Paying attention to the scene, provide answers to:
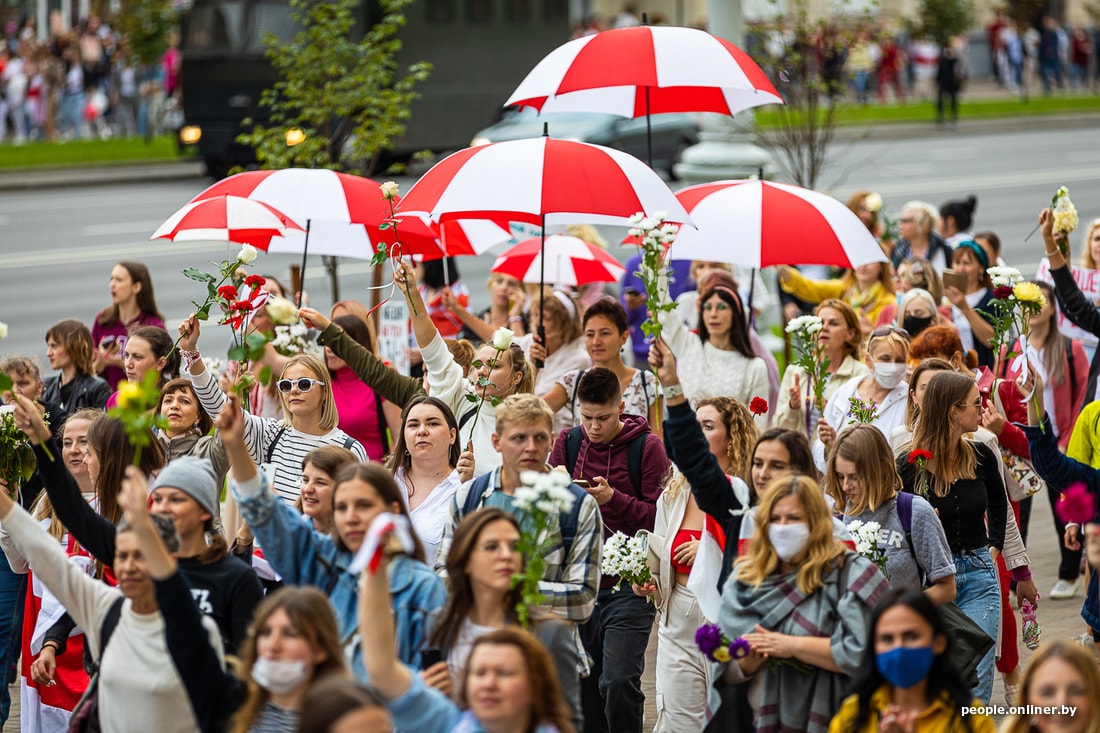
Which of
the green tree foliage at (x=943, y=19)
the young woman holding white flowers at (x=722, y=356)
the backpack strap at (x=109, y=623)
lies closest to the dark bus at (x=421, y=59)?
the young woman holding white flowers at (x=722, y=356)

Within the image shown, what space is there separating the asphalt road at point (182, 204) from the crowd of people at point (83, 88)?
470cm

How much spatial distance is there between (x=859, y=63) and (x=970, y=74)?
130 feet

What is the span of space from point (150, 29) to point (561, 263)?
23888 mm

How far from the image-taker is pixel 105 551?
19.5ft

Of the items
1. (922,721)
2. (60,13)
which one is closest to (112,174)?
(60,13)

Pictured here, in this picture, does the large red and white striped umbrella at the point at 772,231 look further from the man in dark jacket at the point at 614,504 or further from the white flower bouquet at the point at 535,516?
the white flower bouquet at the point at 535,516

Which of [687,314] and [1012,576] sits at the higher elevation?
[687,314]

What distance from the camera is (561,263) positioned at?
1059cm

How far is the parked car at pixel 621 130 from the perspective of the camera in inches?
1027

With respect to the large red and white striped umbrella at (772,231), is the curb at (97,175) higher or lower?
lower

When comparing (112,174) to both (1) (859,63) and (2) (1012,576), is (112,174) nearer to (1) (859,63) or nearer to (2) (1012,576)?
(1) (859,63)

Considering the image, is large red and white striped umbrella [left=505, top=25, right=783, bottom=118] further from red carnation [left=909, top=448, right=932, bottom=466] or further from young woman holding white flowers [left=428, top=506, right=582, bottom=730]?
young woman holding white flowers [left=428, top=506, right=582, bottom=730]

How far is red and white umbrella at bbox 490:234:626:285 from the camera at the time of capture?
10.5 meters

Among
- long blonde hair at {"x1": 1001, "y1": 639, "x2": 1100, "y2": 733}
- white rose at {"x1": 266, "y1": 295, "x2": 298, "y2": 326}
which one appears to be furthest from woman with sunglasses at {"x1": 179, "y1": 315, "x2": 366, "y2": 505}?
long blonde hair at {"x1": 1001, "y1": 639, "x2": 1100, "y2": 733}
